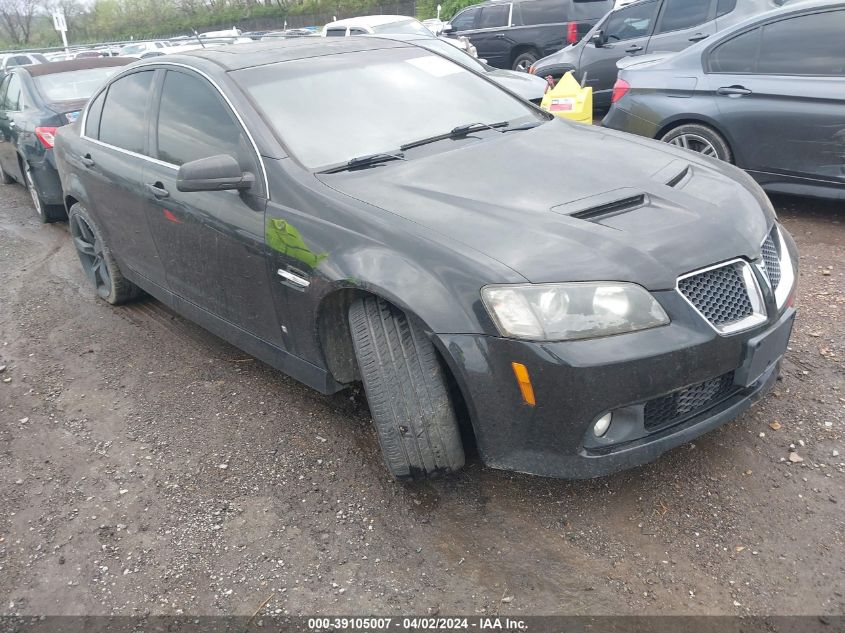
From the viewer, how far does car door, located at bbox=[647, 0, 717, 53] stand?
26.9 ft

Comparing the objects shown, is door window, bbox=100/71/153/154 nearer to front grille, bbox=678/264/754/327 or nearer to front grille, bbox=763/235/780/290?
front grille, bbox=678/264/754/327

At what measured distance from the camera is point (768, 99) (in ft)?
16.5

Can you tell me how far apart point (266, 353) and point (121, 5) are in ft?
262

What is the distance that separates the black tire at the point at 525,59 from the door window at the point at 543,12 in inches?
24.1

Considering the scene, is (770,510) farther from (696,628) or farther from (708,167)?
(708,167)

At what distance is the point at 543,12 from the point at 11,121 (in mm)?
11367

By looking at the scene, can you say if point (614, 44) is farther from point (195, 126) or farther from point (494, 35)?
point (195, 126)

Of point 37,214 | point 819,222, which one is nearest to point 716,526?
point 819,222

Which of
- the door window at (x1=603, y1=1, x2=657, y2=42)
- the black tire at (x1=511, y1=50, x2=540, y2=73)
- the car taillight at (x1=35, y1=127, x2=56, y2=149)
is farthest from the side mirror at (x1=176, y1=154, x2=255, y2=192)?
the black tire at (x1=511, y1=50, x2=540, y2=73)

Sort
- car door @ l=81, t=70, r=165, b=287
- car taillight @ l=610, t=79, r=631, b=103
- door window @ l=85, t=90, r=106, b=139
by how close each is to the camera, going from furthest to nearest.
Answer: car taillight @ l=610, t=79, r=631, b=103
door window @ l=85, t=90, r=106, b=139
car door @ l=81, t=70, r=165, b=287

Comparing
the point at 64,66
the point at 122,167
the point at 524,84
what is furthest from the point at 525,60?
the point at 122,167

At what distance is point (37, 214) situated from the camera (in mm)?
7715

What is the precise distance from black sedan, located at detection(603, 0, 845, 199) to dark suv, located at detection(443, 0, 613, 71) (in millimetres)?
9839

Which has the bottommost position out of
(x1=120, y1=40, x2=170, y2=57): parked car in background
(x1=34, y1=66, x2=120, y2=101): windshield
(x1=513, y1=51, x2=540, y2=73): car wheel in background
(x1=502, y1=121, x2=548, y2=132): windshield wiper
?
(x1=120, y1=40, x2=170, y2=57): parked car in background
